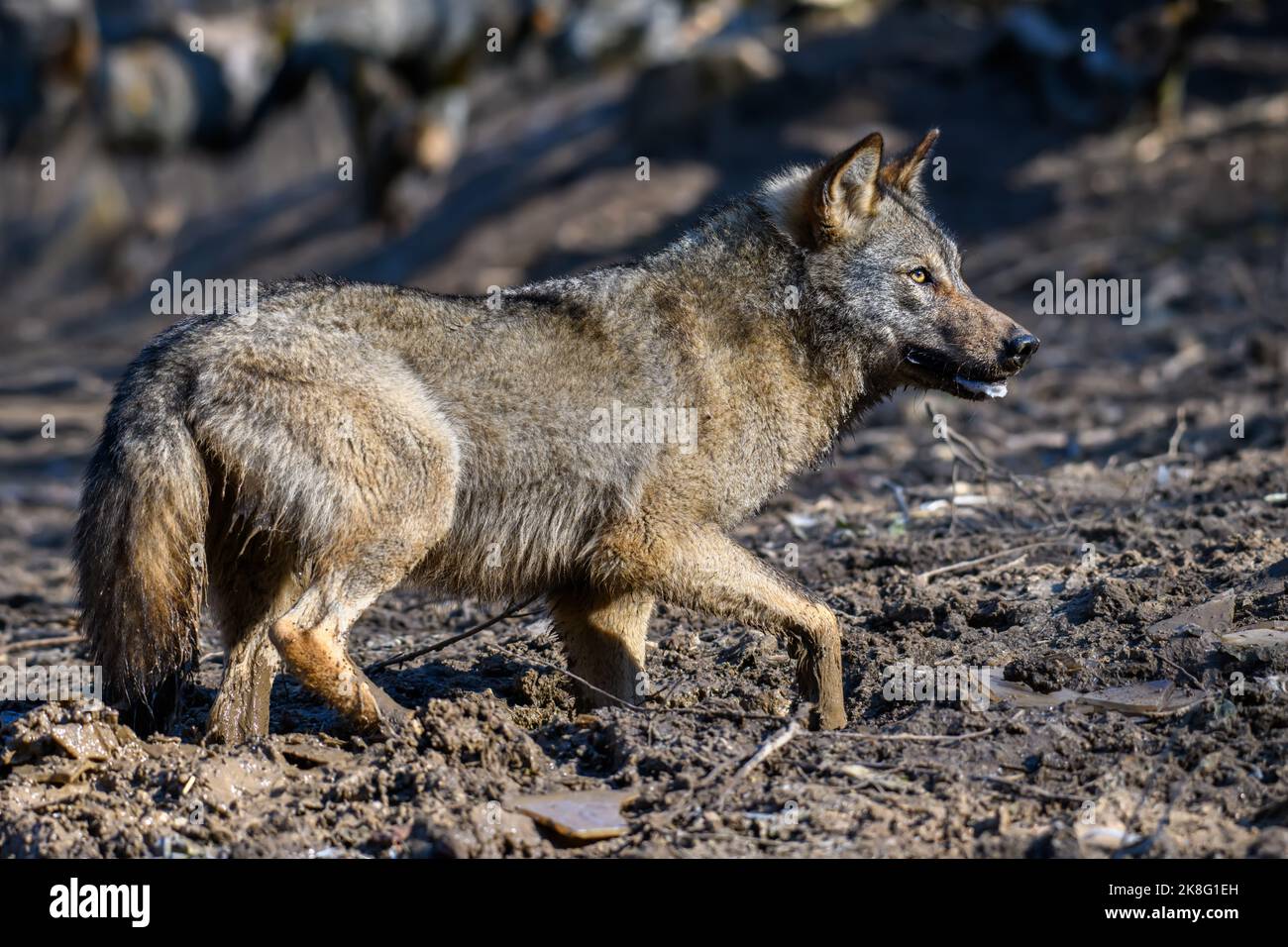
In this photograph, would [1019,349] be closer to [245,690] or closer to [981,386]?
[981,386]

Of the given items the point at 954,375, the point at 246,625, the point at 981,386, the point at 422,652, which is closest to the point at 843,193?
the point at 954,375

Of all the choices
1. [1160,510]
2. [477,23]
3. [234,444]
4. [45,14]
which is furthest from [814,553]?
[477,23]

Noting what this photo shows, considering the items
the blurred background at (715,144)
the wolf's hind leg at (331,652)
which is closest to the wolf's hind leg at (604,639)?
the wolf's hind leg at (331,652)

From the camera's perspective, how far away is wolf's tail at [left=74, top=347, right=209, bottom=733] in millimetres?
5414

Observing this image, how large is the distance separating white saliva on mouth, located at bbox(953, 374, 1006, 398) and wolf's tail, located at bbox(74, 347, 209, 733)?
129 inches

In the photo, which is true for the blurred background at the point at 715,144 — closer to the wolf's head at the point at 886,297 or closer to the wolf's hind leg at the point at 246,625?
the wolf's head at the point at 886,297

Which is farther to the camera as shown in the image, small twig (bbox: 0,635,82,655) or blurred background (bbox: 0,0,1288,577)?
blurred background (bbox: 0,0,1288,577)

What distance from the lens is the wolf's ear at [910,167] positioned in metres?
6.98

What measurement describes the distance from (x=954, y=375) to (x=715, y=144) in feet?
48.6

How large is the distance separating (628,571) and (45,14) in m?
15.9

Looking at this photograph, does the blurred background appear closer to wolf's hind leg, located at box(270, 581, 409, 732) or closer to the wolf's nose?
the wolf's nose

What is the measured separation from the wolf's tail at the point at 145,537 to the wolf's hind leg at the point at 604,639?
1.62m

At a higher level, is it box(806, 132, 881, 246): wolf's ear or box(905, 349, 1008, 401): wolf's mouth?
box(806, 132, 881, 246): wolf's ear

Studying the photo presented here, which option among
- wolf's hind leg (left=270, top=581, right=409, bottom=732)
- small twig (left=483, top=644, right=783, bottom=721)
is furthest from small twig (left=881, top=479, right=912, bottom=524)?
wolf's hind leg (left=270, top=581, right=409, bottom=732)
